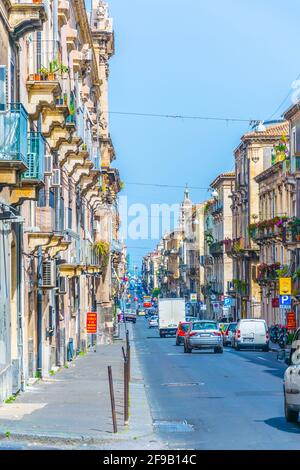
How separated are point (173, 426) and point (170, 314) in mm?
65964

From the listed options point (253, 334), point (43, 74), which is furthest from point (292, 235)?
point (43, 74)

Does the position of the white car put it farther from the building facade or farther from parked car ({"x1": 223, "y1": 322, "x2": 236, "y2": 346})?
parked car ({"x1": 223, "y1": 322, "x2": 236, "y2": 346})

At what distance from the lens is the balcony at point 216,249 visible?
113 meters

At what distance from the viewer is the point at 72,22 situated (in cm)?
4591

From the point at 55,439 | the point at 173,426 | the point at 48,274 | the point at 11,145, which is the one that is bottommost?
the point at 173,426

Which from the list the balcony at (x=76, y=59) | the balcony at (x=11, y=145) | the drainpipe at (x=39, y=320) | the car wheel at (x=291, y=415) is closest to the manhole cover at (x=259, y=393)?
the drainpipe at (x=39, y=320)

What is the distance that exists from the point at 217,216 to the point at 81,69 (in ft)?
233

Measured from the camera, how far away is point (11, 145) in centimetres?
2077

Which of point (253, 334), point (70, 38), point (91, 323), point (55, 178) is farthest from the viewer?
point (253, 334)

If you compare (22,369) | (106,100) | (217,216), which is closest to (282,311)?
(106,100)

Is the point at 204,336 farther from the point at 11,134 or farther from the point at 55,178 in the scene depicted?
the point at 11,134

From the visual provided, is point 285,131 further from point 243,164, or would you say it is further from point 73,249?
point 73,249

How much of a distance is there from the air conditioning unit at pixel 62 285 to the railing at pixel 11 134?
56.5 ft

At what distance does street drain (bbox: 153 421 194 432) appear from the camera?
19.3 meters
